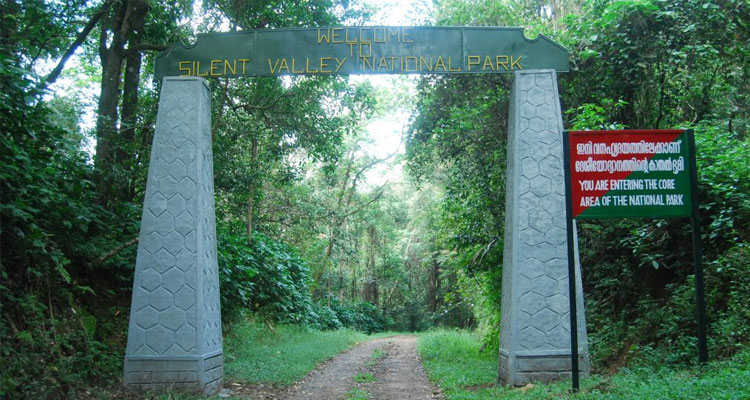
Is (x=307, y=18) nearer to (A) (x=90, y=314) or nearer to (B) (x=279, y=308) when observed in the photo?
(A) (x=90, y=314)

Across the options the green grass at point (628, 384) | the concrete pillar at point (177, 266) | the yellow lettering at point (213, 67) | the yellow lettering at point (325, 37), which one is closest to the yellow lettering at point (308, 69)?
the yellow lettering at point (325, 37)

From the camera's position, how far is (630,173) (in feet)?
21.4

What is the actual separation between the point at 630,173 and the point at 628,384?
7.71 feet

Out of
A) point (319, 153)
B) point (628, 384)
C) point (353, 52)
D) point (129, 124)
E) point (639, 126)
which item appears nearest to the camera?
point (628, 384)

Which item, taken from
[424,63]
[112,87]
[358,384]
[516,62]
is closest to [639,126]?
[516,62]

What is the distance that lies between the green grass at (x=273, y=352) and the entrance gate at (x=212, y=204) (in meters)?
1.26

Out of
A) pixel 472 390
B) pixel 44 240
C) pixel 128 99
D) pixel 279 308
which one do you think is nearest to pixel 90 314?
pixel 44 240

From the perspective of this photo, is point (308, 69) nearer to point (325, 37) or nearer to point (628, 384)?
point (325, 37)

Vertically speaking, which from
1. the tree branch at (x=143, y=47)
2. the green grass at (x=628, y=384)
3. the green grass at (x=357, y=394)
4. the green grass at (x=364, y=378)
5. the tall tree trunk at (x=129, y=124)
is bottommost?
the green grass at (x=364, y=378)

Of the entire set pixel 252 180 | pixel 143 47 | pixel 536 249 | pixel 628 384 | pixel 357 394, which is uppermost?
pixel 143 47

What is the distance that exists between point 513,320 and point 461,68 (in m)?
3.76

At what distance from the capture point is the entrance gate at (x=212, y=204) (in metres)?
7.59

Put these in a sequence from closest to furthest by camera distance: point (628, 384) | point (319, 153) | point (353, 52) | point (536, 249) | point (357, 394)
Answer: point (628, 384) < point (536, 249) < point (357, 394) < point (353, 52) < point (319, 153)

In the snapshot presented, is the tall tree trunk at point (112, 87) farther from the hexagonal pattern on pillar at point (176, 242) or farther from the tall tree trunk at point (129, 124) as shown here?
the hexagonal pattern on pillar at point (176, 242)
